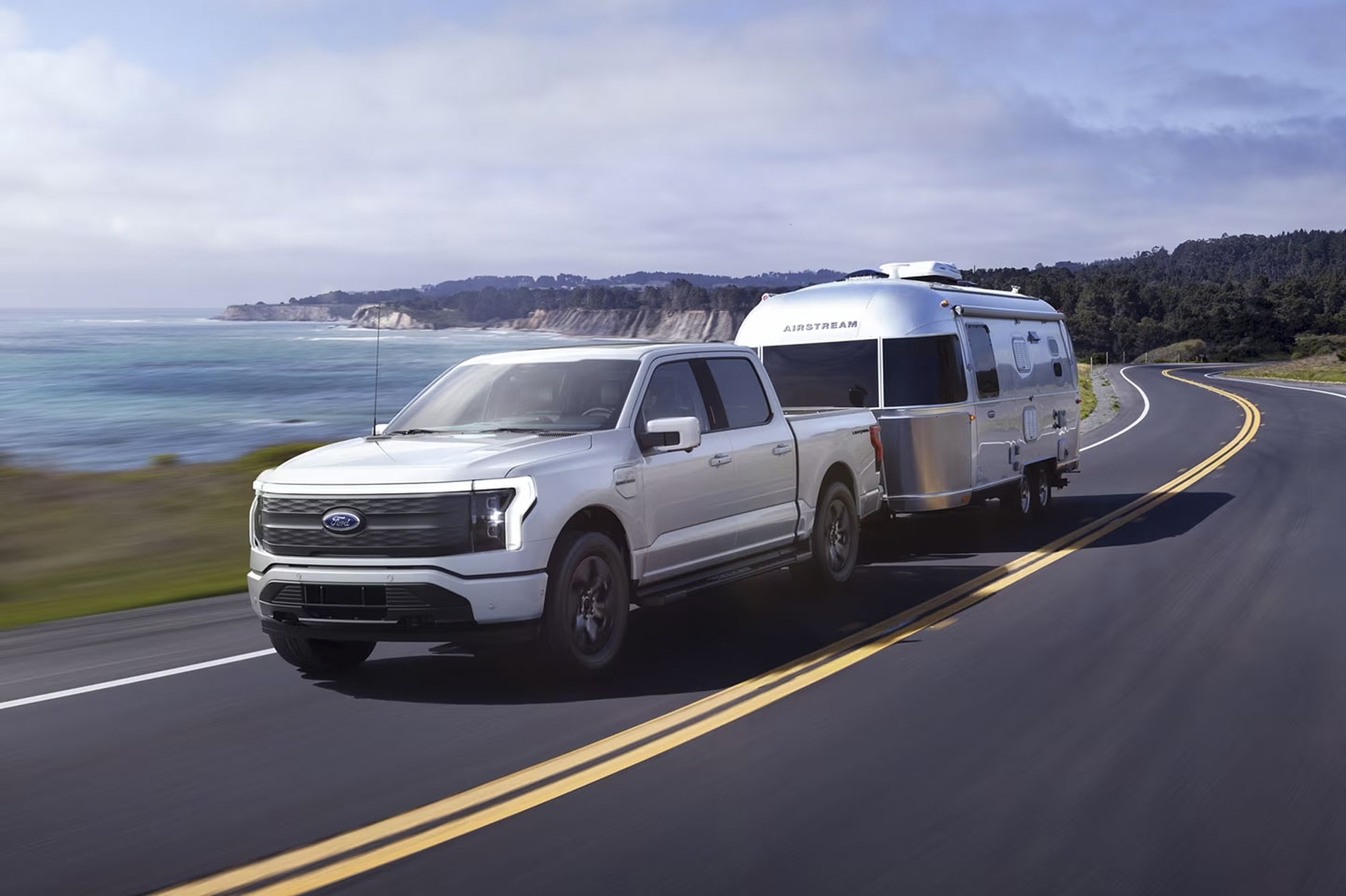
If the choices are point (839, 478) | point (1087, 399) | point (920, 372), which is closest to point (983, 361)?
point (920, 372)

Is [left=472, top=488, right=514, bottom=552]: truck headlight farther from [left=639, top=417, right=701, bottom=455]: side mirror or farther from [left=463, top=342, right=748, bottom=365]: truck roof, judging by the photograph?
[left=463, top=342, right=748, bottom=365]: truck roof

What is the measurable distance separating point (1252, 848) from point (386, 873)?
10.2 ft

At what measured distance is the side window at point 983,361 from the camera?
13.8 metres

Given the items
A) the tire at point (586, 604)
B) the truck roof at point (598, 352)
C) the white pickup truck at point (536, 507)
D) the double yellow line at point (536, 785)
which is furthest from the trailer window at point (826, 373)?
the tire at point (586, 604)

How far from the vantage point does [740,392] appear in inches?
377

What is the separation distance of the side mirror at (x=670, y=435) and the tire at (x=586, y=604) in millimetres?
720

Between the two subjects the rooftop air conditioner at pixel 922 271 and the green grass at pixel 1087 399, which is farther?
the green grass at pixel 1087 399

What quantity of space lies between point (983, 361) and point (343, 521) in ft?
29.4

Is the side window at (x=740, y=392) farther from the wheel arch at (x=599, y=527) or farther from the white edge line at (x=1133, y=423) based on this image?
the white edge line at (x=1133, y=423)

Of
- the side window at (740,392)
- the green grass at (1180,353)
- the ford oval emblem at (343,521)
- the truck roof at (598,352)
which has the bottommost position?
the green grass at (1180,353)

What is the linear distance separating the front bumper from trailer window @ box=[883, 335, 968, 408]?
696cm

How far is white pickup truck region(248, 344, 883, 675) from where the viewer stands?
6.86m

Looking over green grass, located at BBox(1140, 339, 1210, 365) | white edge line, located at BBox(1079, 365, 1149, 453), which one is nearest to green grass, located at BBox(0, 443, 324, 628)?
white edge line, located at BBox(1079, 365, 1149, 453)

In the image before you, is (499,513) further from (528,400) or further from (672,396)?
(672,396)
